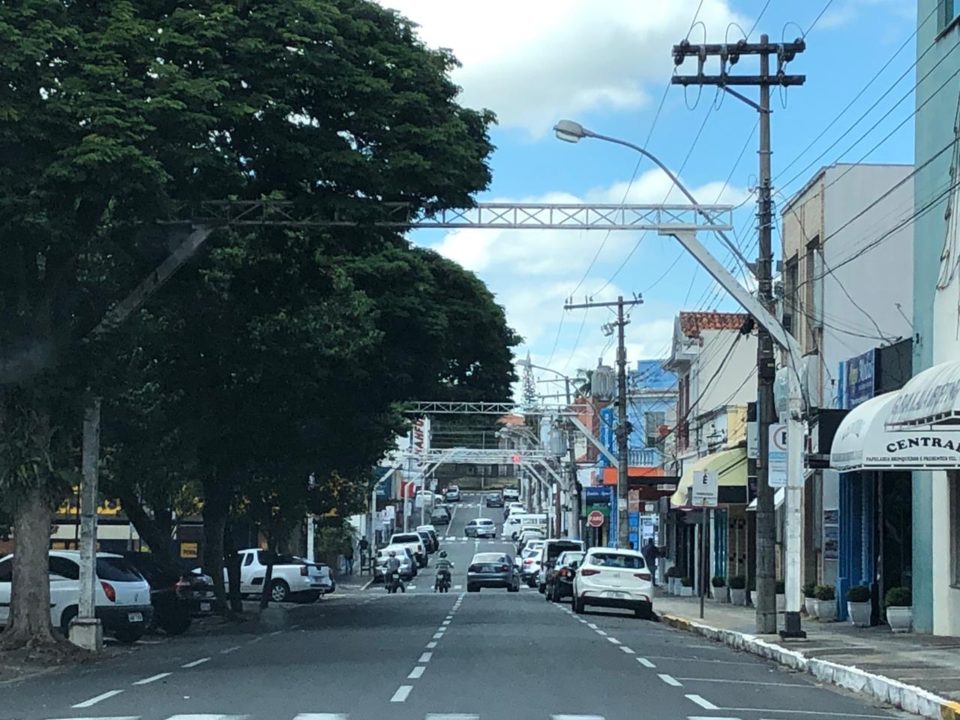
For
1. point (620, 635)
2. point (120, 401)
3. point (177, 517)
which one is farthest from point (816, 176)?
point (177, 517)

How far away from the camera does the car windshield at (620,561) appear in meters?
35.8

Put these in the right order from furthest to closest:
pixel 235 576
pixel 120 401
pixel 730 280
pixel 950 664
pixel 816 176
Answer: pixel 235 576
pixel 816 176
pixel 120 401
pixel 730 280
pixel 950 664

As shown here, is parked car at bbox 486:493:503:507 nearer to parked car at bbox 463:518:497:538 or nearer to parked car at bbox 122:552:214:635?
parked car at bbox 463:518:497:538

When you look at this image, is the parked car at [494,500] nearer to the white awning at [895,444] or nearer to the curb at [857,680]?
the curb at [857,680]

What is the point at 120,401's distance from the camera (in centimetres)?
2670

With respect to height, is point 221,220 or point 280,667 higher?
point 221,220

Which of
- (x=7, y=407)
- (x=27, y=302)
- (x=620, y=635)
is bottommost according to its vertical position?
(x=620, y=635)

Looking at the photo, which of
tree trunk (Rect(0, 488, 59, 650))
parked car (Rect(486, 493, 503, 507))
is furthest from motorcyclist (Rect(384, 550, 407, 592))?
parked car (Rect(486, 493, 503, 507))

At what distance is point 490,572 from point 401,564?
26.5 ft

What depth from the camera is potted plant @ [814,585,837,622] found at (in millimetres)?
30875

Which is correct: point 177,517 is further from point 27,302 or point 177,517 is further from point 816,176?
point 27,302

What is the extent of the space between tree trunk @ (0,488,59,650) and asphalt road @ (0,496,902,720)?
1264 millimetres

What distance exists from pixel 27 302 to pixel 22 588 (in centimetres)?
419

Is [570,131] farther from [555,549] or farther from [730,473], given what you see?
[555,549]
